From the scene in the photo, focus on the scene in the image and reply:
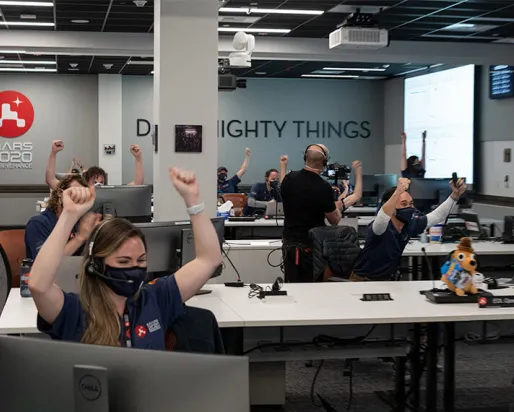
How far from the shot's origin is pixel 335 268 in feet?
20.0

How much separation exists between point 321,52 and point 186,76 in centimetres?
607

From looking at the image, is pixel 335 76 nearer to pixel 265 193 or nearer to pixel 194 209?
pixel 265 193

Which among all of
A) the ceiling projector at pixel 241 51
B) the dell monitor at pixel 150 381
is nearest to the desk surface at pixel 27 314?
the dell monitor at pixel 150 381

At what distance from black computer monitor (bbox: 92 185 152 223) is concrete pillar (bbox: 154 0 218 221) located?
43.4 inches

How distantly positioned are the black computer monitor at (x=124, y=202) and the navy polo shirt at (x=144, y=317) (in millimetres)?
2885

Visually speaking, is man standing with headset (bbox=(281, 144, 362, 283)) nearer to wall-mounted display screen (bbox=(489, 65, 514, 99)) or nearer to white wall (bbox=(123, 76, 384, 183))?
wall-mounted display screen (bbox=(489, 65, 514, 99))

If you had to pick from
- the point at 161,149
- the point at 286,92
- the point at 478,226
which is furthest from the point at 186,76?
the point at 286,92

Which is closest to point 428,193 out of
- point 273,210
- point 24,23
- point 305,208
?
point 273,210

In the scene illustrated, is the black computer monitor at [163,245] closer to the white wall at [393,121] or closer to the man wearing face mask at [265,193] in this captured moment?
the man wearing face mask at [265,193]

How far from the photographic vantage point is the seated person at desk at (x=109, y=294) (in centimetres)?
245

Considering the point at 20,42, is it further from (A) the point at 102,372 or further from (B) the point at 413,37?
(A) the point at 102,372

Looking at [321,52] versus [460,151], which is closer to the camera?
[321,52]

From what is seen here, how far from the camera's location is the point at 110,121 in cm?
Result: 1750

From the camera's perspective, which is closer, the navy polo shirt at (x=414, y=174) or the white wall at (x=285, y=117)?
the navy polo shirt at (x=414, y=174)
